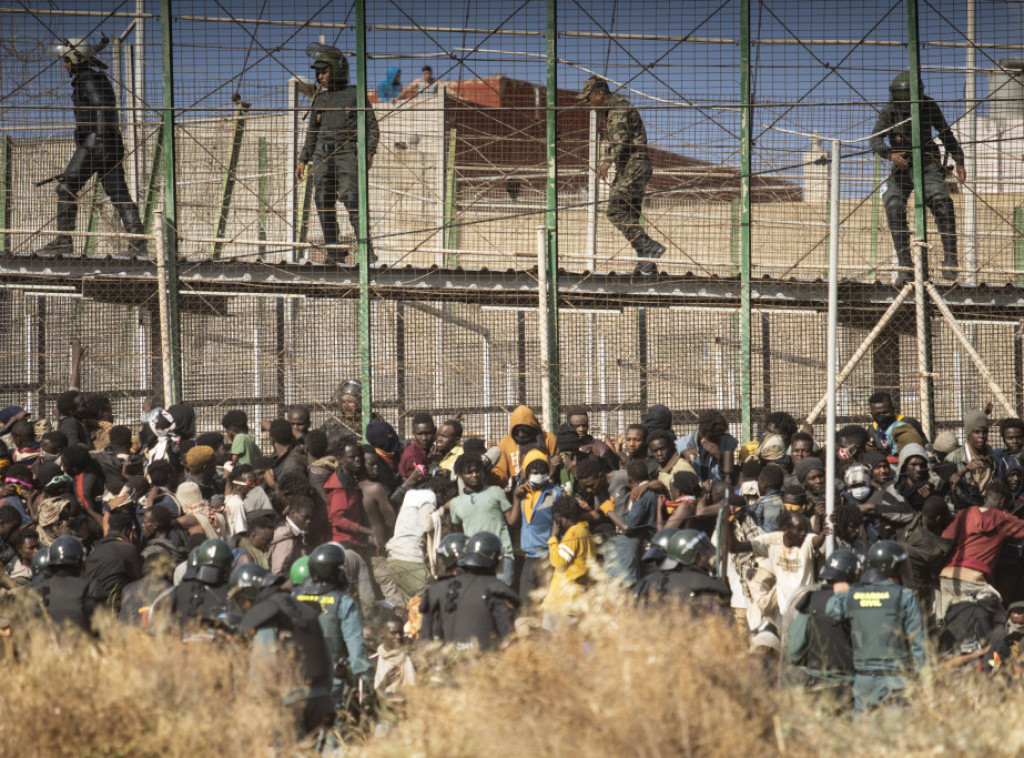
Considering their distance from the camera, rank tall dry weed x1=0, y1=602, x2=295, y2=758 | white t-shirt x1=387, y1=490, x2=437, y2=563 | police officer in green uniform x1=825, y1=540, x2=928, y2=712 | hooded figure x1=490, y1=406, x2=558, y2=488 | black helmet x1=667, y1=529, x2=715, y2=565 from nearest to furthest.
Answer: tall dry weed x1=0, y1=602, x2=295, y2=758 < police officer in green uniform x1=825, y1=540, x2=928, y2=712 < black helmet x1=667, y1=529, x2=715, y2=565 < white t-shirt x1=387, y1=490, x2=437, y2=563 < hooded figure x1=490, y1=406, x2=558, y2=488

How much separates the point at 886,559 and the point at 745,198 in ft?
22.5

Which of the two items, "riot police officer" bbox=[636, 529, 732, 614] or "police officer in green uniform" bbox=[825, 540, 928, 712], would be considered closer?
"police officer in green uniform" bbox=[825, 540, 928, 712]

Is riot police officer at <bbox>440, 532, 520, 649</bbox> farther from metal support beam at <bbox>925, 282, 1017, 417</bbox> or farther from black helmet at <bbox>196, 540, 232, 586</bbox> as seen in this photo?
metal support beam at <bbox>925, 282, 1017, 417</bbox>

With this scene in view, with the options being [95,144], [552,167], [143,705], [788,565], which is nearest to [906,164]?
[552,167]

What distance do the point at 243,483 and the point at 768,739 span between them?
5.31 metres

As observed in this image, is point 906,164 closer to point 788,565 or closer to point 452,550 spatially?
point 788,565

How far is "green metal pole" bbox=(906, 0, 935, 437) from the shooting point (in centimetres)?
1364

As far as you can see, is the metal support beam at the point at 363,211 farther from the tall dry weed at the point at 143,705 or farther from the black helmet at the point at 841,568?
the tall dry weed at the point at 143,705

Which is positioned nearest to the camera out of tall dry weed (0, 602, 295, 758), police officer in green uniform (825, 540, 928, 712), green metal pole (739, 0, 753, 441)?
tall dry weed (0, 602, 295, 758)

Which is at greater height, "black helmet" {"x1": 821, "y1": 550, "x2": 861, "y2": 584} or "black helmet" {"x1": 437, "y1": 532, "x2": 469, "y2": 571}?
"black helmet" {"x1": 437, "y1": 532, "x2": 469, "y2": 571}

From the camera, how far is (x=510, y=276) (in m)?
14.2

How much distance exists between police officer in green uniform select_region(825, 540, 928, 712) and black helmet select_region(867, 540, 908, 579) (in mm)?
57

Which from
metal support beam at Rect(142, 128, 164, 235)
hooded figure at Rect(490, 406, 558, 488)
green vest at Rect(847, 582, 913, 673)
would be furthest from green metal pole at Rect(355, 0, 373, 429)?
green vest at Rect(847, 582, 913, 673)

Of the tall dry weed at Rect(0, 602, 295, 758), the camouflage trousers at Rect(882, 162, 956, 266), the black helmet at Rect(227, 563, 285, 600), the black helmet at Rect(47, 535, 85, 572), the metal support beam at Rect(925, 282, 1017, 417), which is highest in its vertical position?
the camouflage trousers at Rect(882, 162, 956, 266)
